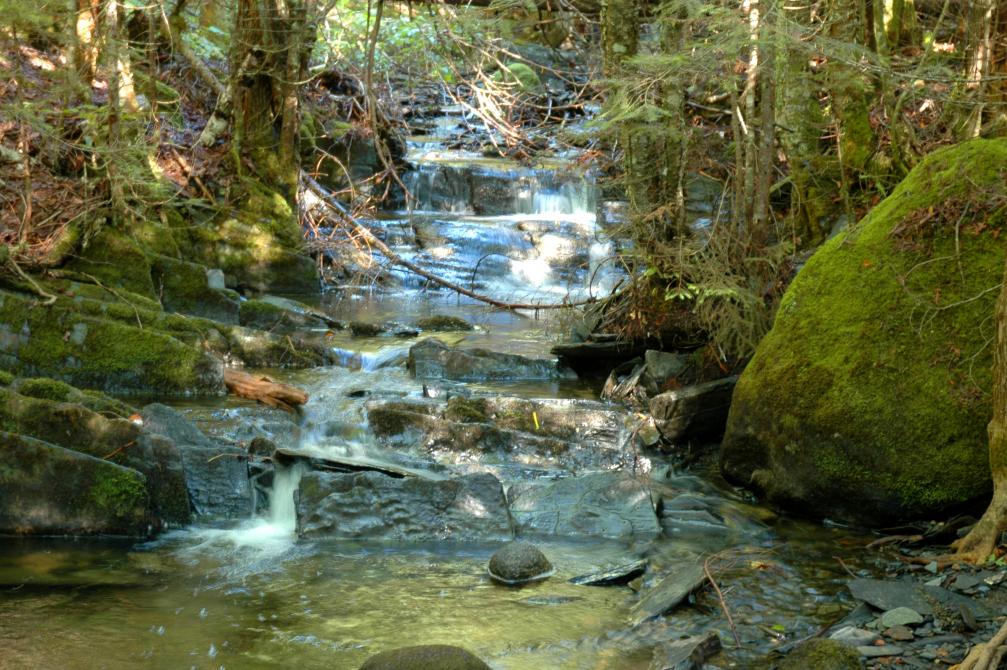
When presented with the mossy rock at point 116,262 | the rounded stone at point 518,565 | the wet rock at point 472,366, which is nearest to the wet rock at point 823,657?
the rounded stone at point 518,565

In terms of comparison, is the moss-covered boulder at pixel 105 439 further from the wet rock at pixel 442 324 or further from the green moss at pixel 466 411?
the wet rock at pixel 442 324

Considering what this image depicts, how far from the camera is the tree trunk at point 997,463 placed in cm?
567

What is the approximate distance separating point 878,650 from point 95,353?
758 centimetres

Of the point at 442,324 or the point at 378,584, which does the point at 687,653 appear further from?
the point at 442,324

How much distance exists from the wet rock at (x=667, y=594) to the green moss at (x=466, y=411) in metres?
3.19

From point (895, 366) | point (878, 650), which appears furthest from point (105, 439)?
point (895, 366)

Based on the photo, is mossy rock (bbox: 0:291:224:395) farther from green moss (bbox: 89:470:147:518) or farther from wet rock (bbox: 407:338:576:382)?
green moss (bbox: 89:470:147:518)

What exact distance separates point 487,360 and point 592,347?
3.88 feet

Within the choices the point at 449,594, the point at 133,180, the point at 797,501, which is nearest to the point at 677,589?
the point at 449,594

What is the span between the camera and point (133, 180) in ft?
34.4

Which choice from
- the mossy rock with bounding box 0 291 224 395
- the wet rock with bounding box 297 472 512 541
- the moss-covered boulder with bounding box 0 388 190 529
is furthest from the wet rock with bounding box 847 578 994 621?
the mossy rock with bounding box 0 291 224 395

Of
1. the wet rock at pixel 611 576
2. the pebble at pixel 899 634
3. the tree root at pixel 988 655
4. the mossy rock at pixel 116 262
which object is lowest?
the wet rock at pixel 611 576

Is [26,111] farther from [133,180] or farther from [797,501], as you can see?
[797,501]

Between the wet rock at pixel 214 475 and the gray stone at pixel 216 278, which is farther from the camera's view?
the gray stone at pixel 216 278
